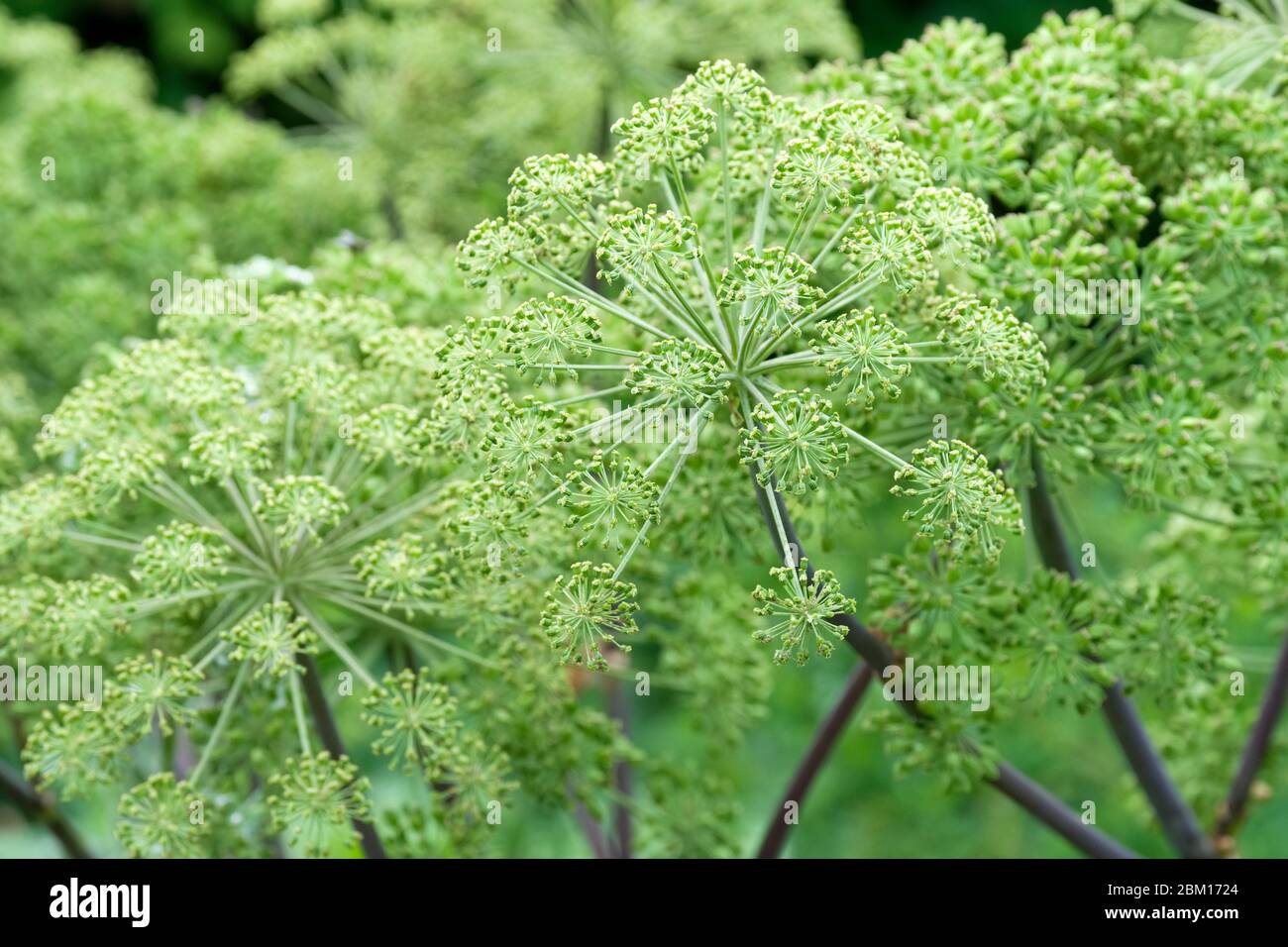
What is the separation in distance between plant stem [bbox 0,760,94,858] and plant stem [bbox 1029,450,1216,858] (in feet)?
5.42

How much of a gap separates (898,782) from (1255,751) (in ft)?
7.13

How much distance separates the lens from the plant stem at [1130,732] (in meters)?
1.84

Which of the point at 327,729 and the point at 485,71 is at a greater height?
the point at 485,71

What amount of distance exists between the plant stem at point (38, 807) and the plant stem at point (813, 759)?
1.21 m

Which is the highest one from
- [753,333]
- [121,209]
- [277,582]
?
[121,209]

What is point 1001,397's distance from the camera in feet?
5.50

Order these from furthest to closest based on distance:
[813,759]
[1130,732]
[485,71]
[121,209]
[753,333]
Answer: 1. [485,71]
2. [121,209]
3. [813,759]
4. [1130,732]
5. [753,333]

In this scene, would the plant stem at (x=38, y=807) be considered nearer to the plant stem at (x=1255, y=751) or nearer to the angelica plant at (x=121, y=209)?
the angelica plant at (x=121, y=209)

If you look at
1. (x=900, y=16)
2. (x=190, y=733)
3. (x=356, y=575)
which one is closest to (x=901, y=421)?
(x=356, y=575)

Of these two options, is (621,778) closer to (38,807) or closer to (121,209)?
(38,807)

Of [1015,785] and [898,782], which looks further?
[898,782]

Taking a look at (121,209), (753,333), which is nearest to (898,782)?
(121,209)

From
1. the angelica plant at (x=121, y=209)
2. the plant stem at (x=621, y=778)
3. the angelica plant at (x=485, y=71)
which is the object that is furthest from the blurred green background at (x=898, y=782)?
the angelica plant at (x=485, y=71)

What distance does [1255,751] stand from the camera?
7.25 feet
